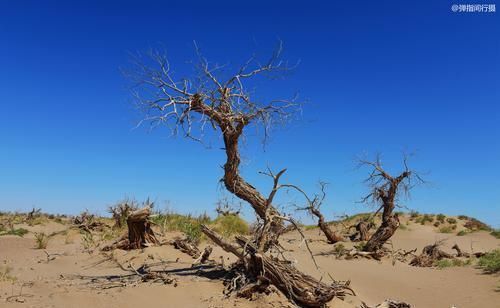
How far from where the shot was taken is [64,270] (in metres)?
10.4

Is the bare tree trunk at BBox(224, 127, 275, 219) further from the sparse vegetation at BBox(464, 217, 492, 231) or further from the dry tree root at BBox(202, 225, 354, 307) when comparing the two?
the sparse vegetation at BBox(464, 217, 492, 231)

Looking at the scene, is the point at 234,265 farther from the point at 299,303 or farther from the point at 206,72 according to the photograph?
the point at 206,72

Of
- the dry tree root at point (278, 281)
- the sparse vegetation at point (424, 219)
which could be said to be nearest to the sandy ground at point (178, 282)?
the dry tree root at point (278, 281)

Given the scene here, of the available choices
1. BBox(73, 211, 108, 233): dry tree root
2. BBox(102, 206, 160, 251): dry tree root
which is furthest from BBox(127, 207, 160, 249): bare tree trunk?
BBox(73, 211, 108, 233): dry tree root

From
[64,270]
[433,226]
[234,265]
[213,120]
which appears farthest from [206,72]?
[433,226]

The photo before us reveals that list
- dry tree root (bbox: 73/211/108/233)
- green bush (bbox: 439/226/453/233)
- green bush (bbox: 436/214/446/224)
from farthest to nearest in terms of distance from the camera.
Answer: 1. green bush (bbox: 436/214/446/224)
2. green bush (bbox: 439/226/453/233)
3. dry tree root (bbox: 73/211/108/233)

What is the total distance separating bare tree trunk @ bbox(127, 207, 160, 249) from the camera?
11.4 meters

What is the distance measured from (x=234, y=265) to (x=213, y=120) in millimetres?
2741

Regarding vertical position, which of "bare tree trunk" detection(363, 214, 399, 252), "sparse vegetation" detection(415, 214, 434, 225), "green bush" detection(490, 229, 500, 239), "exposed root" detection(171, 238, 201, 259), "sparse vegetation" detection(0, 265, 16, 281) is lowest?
"sparse vegetation" detection(0, 265, 16, 281)

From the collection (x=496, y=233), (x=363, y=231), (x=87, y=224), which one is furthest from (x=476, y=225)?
(x=87, y=224)

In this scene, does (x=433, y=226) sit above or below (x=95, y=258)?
above

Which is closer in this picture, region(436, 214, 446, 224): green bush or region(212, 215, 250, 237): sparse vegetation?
region(212, 215, 250, 237): sparse vegetation

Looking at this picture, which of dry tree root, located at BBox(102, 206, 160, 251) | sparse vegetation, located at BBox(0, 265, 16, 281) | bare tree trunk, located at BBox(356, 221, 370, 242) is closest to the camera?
sparse vegetation, located at BBox(0, 265, 16, 281)

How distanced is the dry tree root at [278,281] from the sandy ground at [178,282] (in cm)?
22
